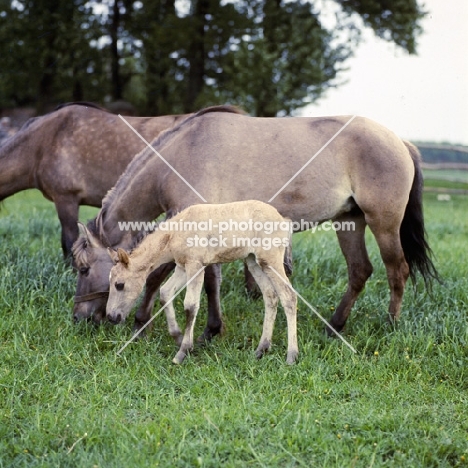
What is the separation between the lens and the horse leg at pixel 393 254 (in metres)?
5.15

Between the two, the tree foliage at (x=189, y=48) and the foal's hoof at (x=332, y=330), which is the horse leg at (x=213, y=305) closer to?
the foal's hoof at (x=332, y=330)

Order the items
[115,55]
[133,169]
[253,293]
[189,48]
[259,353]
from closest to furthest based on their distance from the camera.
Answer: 1. [259,353]
2. [133,169]
3. [253,293]
4. [189,48]
5. [115,55]

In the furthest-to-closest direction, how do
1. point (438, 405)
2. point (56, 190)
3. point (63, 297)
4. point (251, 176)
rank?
point (56, 190)
point (63, 297)
point (251, 176)
point (438, 405)

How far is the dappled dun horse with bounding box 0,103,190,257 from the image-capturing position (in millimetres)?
6684

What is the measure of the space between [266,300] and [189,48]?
10605 millimetres

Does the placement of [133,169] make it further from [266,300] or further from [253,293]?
[253,293]

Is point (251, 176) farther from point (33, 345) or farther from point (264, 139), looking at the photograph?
point (33, 345)

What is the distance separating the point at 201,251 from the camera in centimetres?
434

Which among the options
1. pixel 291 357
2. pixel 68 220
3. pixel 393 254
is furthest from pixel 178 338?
pixel 68 220

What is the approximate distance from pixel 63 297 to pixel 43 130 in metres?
2.26

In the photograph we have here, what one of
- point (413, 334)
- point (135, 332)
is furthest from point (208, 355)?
point (413, 334)

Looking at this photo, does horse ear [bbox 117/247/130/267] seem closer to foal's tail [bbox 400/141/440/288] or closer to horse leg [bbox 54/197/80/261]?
horse leg [bbox 54/197/80/261]

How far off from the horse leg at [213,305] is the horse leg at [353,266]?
1.00 meters

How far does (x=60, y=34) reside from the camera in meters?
14.8
